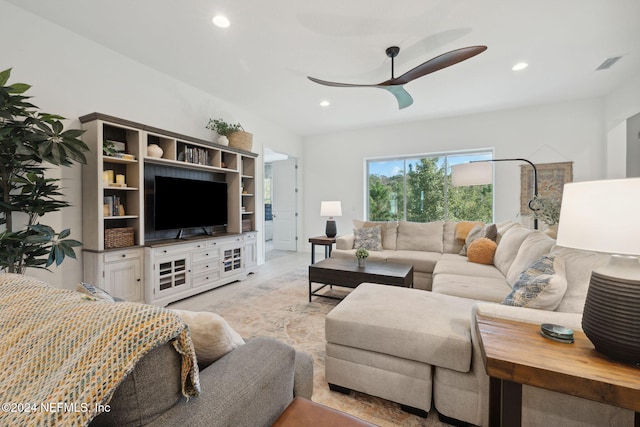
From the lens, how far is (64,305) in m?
0.76

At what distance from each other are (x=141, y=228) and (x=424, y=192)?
492 centimetres

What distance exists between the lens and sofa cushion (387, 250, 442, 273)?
3.49 metres

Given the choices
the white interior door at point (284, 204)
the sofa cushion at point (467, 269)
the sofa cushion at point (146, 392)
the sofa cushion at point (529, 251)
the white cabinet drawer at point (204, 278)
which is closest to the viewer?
the sofa cushion at point (146, 392)

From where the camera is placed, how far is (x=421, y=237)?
4.13m

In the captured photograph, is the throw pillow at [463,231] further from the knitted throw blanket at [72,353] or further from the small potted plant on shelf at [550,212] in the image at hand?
the knitted throw blanket at [72,353]

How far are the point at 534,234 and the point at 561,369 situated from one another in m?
1.91

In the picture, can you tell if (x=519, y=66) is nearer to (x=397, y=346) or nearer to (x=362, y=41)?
(x=362, y=41)

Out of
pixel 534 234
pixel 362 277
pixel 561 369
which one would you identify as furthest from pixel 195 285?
pixel 534 234

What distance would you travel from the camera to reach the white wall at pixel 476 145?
4414 millimetres

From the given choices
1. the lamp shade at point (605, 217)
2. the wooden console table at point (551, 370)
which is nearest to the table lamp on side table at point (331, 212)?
the wooden console table at point (551, 370)

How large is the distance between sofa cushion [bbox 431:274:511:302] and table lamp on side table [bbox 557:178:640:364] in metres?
1.14

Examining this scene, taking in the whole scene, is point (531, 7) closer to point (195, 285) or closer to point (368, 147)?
point (368, 147)


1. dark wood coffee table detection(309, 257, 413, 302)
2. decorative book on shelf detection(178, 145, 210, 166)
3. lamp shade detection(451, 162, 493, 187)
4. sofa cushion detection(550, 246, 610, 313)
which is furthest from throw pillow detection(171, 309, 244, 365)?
lamp shade detection(451, 162, 493, 187)

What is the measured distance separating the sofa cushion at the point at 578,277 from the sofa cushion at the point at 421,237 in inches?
96.3
